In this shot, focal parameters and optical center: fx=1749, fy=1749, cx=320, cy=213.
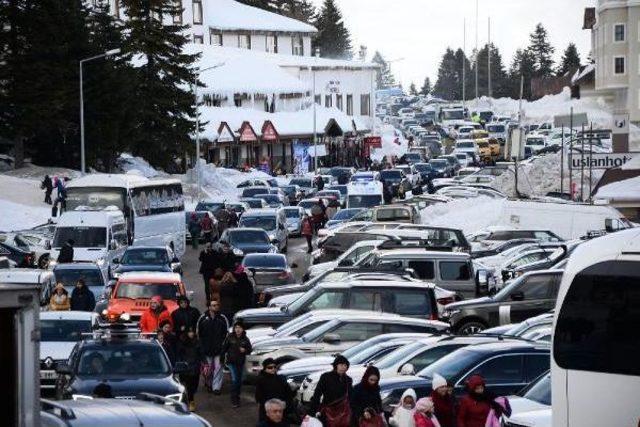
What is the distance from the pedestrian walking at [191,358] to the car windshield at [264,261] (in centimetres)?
1519

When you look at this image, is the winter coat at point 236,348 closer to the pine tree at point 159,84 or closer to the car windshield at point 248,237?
the car windshield at point 248,237

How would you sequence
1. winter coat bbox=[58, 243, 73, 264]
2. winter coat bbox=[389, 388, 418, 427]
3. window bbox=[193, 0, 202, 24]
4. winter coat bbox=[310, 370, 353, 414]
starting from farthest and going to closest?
window bbox=[193, 0, 202, 24] < winter coat bbox=[58, 243, 73, 264] < winter coat bbox=[310, 370, 353, 414] < winter coat bbox=[389, 388, 418, 427]

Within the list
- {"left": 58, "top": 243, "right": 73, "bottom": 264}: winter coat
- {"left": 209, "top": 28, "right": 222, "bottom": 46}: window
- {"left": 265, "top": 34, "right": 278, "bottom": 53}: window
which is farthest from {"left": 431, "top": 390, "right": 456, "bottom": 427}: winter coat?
{"left": 265, "top": 34, "right": 278, "bottom": 53}: window

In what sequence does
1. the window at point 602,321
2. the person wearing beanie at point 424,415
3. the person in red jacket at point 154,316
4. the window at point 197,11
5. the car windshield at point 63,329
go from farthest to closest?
the window at point 197,11, the person in red jacket at point 154,316, the car windshield at point 63,329, the person wearing beanie at point 424,415, the window at point 602,321

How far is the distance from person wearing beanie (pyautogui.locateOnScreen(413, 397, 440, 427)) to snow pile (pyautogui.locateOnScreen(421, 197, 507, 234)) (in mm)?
41721

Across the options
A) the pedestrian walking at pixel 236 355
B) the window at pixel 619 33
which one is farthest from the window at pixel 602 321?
the window at pixel 619 33

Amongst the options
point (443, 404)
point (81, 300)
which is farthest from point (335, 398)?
point (81, 300)

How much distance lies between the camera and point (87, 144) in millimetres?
84500

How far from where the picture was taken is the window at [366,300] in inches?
1180

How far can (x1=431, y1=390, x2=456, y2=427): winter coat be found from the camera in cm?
1848

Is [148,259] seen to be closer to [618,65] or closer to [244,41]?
[618,65]

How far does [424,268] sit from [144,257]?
34.1ft

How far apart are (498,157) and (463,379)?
4059 inches

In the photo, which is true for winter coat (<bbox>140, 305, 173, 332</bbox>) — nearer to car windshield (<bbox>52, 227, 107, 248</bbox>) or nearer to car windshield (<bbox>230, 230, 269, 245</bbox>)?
car windshield (<bbox>52, 227, 107, 248</bbox>)
